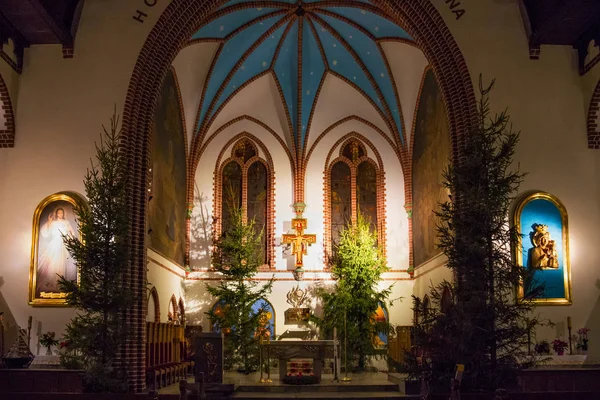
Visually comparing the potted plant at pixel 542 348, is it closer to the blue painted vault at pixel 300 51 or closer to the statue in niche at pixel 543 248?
the statue in niche at pixel 543 248

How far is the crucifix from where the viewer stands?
2300 cm

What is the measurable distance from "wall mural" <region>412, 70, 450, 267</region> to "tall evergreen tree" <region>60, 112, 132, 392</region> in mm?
8691

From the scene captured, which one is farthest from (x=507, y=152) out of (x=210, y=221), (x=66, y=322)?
(x=210, y=221)

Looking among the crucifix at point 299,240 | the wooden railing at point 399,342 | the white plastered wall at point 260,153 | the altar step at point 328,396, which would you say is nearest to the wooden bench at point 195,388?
the altar step at point 328,396

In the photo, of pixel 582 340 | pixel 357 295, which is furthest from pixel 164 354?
pixel 582 340

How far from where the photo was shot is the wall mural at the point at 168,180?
1811 centimetres

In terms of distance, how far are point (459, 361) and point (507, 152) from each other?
390 cm

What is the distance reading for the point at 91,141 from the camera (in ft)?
47.7

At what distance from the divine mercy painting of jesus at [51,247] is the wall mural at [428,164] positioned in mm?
9263

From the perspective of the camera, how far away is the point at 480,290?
12570 mm

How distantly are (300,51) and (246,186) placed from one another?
5.04 metres

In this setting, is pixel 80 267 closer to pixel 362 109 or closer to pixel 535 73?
pixel 535 73

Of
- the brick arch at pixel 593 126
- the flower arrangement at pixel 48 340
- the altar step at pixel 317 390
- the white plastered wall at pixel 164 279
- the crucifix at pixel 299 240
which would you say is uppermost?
the brick arch at pixel 593 126

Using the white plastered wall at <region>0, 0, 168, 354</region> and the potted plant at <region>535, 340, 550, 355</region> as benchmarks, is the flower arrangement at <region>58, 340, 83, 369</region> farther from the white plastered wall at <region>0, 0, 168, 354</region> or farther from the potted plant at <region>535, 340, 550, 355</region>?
the potted plant at <region>535, 340, 550, 355</region>
